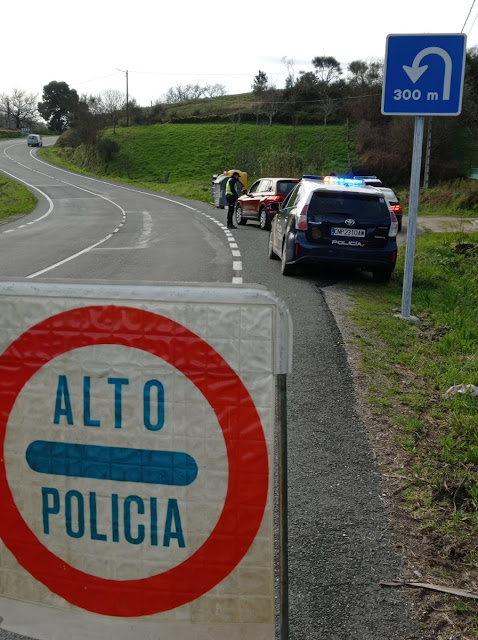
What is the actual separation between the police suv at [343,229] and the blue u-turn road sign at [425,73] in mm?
3504

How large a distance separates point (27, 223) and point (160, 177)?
4163 centimetres

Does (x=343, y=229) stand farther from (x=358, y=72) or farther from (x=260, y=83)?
(x=260, y=83)

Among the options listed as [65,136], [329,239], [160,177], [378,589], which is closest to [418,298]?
[329,239]

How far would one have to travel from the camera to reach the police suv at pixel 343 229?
11.7 metres

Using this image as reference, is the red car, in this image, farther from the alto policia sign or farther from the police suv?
the alto policia sign

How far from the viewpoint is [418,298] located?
10.4m

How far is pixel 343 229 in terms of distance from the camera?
11641 millimetres

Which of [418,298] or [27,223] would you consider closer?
[418,298]

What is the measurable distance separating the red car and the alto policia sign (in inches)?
533

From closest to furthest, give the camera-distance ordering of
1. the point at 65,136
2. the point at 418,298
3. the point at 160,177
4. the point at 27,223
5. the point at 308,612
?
the point at 308,612 → the point at 418,298 → the point at 27,223 → the point at 160,177 → the point at 65,136

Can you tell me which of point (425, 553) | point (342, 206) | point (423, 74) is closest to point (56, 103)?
point (342, 206)

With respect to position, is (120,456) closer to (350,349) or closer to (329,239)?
(350,349)

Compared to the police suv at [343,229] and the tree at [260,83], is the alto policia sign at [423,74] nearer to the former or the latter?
the police suv at [343,229]

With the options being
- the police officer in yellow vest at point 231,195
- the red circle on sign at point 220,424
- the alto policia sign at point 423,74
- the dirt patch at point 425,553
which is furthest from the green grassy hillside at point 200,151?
the red circle on sign at point 220,424
